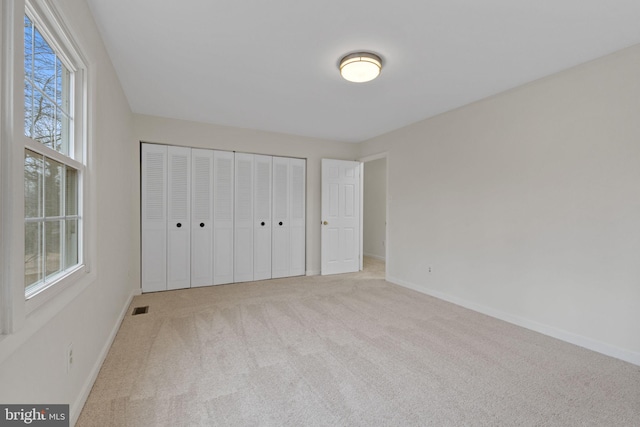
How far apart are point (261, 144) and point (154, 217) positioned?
6.31 ft

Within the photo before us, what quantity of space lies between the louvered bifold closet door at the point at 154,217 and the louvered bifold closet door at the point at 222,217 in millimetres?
677

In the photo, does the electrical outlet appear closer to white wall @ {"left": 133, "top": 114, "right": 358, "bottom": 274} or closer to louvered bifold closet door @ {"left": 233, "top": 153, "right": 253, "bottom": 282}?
white wall @ {"left": 133, "top": 114, "right": 358, "bottom": 274}

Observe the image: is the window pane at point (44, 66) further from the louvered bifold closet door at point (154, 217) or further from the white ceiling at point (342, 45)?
the louvered bifold closet door at point (154, 217)

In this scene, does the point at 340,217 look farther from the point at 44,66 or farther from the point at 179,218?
the point at 44,66

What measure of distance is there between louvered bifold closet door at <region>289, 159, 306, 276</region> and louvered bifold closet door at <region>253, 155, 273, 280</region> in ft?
1.29

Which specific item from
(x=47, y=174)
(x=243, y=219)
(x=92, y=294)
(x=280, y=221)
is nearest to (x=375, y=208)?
(x=280, y=221)

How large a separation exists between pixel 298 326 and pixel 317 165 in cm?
306

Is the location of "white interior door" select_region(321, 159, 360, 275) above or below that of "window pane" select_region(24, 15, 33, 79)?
below

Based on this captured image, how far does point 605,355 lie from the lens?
234 centimetres

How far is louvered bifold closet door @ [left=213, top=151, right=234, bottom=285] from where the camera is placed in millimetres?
4375

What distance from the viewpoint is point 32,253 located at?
49.4 inches

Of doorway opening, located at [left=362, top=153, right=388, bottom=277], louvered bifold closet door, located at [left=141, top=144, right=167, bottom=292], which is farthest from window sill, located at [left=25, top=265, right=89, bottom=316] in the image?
doorway opening, located at [left=362, top=153, right=388, bottom=277]

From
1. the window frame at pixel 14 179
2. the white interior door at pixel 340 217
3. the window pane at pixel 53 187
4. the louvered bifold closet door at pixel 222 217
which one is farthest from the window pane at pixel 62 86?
the white interior door at pixel 340 217

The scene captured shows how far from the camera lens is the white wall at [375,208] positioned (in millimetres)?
6984
